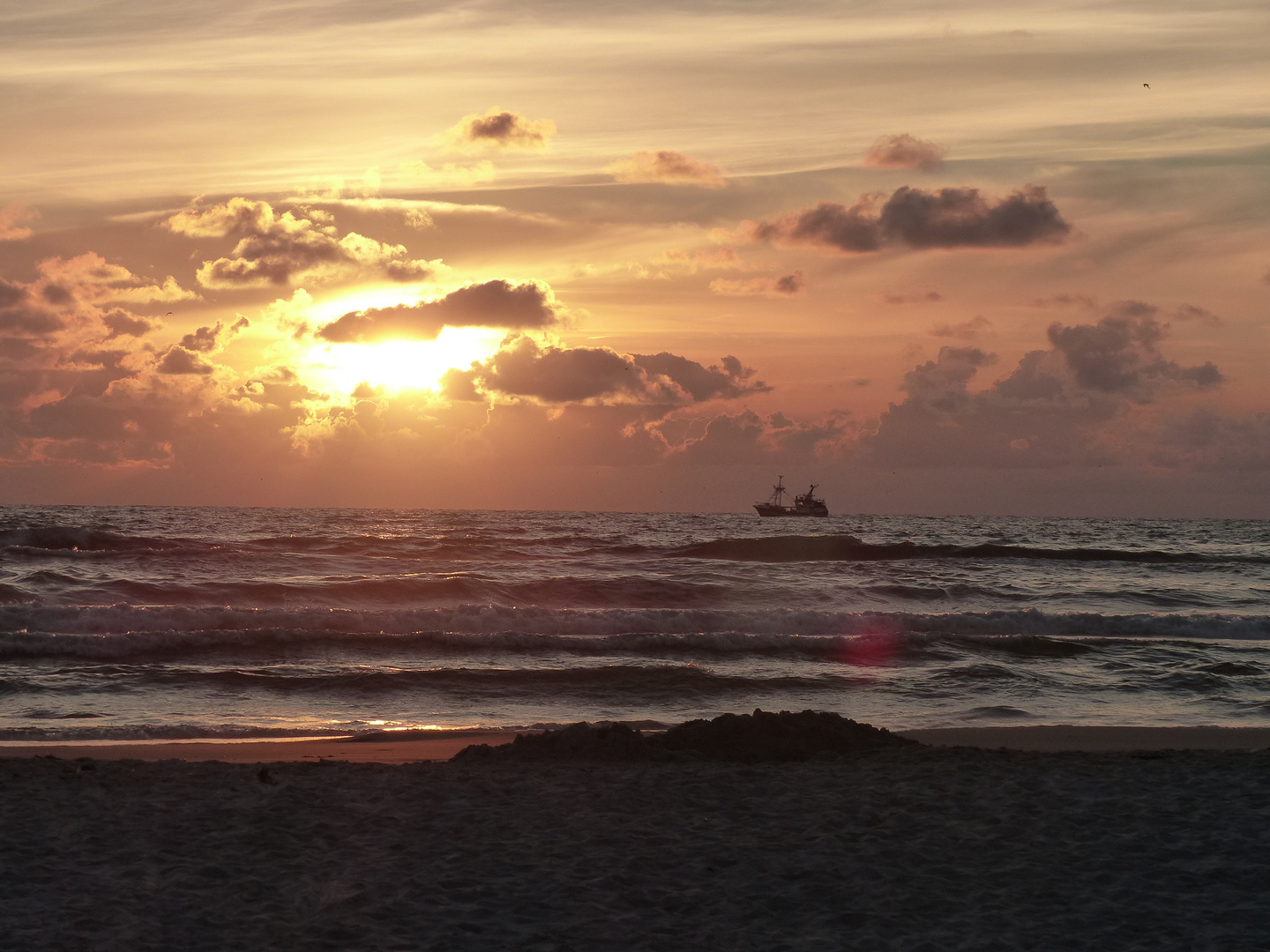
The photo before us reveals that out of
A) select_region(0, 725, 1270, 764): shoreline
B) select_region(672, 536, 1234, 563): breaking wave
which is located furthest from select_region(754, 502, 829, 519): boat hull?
select_region(0, 725, 1270, 764): shoreline

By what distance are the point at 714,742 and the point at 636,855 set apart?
13.3 feet

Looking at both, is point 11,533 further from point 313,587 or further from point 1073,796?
point 1073,796

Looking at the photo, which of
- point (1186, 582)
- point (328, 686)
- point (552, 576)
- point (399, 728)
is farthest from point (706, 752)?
point (1186, 582)

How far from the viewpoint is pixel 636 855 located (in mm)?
7395

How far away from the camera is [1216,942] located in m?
5.71

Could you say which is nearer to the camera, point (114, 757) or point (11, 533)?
point (114, 757)

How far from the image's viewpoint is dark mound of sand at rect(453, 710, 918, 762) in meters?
11.0

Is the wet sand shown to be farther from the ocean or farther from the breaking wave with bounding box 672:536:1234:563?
the breaking wave with bounding box 672:536:1234:563

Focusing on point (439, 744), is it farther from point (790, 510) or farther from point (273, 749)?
point (790, 510)

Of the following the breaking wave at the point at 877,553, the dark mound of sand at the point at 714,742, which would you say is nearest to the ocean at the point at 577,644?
the dark mound of sand at the point at 714,742

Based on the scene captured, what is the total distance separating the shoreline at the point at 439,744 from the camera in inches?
458

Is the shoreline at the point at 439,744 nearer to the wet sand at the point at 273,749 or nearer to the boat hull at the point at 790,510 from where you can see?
the wet sand at the point at 273,749

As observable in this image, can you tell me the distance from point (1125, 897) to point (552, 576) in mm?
33479

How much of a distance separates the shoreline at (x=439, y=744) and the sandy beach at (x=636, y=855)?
4.17ft
